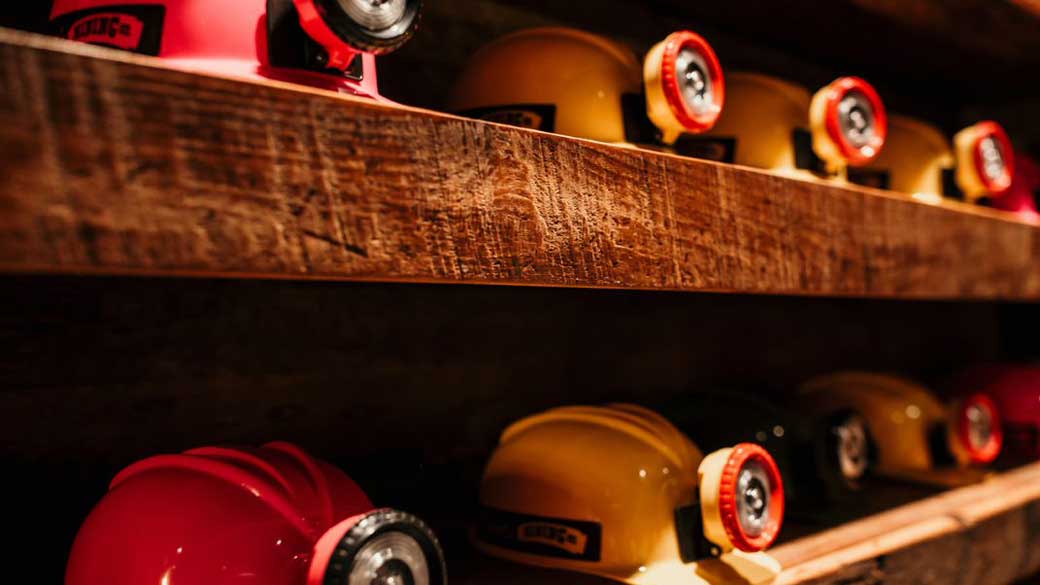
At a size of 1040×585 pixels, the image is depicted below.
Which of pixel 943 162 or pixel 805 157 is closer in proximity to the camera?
pixel 805 157

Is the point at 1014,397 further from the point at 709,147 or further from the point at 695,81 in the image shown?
the point at 695,81

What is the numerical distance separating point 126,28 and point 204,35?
0.21ft

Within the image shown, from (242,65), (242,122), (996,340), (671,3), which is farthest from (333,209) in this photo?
(996,340)

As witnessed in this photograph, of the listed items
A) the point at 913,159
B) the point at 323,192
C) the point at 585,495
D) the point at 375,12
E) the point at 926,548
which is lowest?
the point at 926,548

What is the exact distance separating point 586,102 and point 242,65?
406 millimetres

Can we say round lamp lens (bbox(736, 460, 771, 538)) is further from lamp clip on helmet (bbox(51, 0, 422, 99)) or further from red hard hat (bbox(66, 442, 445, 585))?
lamp clip on helmet (bbox(51, 0, 422, 99))

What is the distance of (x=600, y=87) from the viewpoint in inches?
38.1

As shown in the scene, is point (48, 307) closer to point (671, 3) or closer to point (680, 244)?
point (680, 244)

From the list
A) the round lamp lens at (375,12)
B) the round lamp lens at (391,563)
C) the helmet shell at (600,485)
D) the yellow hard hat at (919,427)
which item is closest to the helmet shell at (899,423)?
the yellow hard hat at (919,427)

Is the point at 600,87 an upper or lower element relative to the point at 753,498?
upper

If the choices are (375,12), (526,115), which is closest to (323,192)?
(375,12)

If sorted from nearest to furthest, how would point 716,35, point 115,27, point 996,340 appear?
point 115,27, point 716,35, point 996,340

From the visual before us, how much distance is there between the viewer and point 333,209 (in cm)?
57

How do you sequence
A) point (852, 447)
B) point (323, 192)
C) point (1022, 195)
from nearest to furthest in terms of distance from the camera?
point (323, 192) → point (852, 447) → point (1022, 195)
